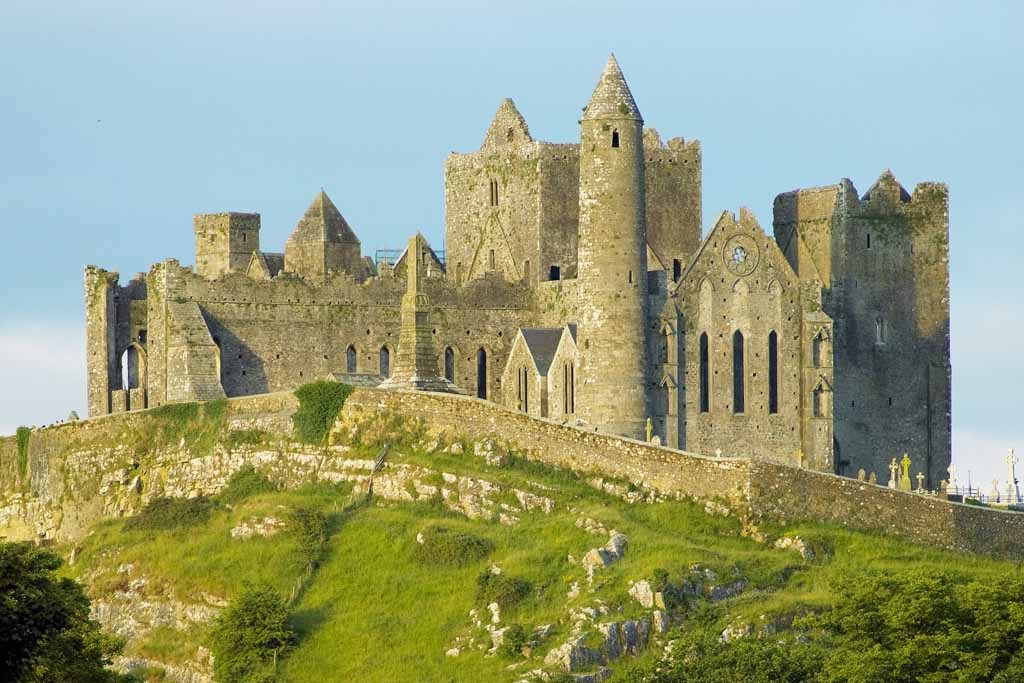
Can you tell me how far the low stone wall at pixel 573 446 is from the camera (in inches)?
3157

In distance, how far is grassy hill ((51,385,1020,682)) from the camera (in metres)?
73.4

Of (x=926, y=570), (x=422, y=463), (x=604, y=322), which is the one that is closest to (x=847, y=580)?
(x=926, y=570)

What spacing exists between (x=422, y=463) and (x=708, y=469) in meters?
8.03

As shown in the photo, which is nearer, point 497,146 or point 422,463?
point 422,463

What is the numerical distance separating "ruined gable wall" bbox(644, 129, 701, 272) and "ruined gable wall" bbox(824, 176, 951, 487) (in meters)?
4.74

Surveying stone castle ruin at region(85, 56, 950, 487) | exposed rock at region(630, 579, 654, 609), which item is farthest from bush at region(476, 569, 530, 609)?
stone castle ruin at region(85, 56, 950, 487)

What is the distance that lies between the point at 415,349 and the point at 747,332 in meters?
→ 14.0

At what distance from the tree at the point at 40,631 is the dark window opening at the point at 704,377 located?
106 ft

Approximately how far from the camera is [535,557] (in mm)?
77125

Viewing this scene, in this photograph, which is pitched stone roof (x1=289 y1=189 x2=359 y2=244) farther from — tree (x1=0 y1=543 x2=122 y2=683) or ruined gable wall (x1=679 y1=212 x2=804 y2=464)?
tree (x1=0 y1=543 x2=122 y2=683)

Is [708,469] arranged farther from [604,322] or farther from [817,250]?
[817,250]

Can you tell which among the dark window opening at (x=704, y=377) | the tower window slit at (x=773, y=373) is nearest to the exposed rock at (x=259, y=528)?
A: the dark window opening at (x=704, y=377)

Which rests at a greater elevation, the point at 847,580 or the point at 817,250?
the point at 817,250

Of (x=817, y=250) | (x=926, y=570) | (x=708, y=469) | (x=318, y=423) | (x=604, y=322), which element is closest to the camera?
(x=926, y=570)
